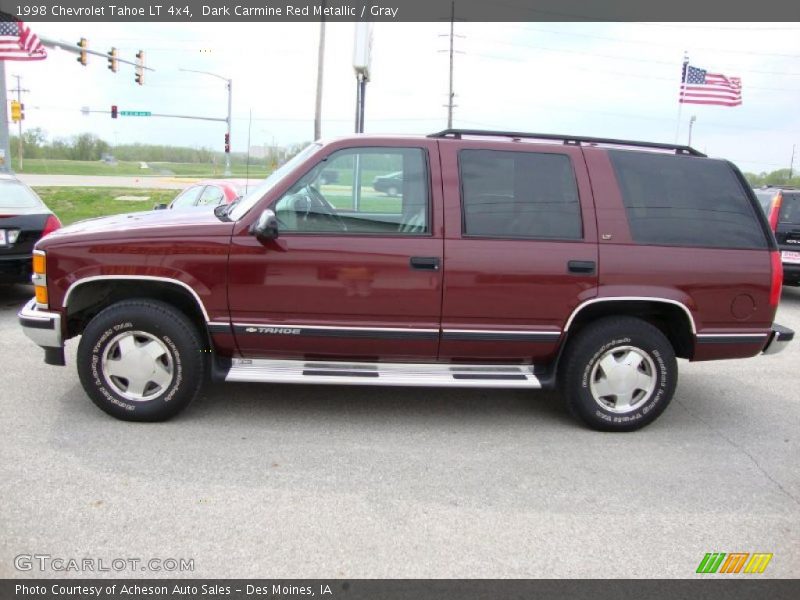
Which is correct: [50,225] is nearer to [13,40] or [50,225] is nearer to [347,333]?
[347,333]

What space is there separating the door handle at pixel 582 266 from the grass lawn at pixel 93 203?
1618cm

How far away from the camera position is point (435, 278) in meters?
4.05

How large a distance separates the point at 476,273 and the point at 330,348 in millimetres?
1064

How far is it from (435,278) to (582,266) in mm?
957

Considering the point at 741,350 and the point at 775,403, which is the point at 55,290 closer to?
the point at 741,350

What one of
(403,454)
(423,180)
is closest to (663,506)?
(403,454)

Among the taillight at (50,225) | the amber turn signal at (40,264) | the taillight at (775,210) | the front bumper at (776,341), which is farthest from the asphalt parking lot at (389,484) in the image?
the taillight at (775,210)

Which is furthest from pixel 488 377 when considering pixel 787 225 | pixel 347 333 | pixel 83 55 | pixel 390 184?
pixel 83 55

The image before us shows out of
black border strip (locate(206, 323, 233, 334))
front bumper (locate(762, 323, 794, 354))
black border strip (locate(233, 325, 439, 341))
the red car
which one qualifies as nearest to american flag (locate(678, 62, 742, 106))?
the red car

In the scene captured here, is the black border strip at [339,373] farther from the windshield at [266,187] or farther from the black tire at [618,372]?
the black tire at [618,372]

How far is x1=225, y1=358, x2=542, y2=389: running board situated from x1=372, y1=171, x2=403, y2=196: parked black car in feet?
3.77

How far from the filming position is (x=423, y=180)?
4160 millimetres

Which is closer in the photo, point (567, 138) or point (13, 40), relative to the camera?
point (567, 138)

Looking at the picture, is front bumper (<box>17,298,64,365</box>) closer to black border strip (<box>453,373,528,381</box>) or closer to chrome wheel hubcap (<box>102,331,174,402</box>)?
chrome wheel hubcap (<box>102,331,174,402</box>)
